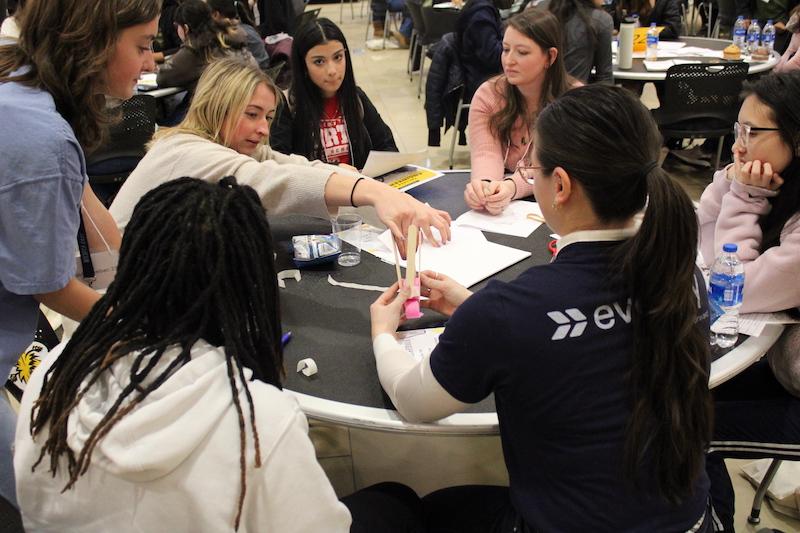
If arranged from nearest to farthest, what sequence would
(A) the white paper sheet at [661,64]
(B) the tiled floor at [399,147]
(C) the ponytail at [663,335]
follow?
(C) the ponytail at [663,335] → (B) the tiled floor at [399,147] → (A) the white paper sheet at [661,64]

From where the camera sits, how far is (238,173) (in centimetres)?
196

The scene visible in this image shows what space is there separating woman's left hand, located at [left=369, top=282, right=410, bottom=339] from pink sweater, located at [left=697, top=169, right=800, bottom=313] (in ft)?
2.84

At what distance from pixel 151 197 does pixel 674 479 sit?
3.25ft

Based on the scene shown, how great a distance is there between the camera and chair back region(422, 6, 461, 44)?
588 cm

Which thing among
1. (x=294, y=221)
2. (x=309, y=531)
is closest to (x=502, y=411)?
(x=309, y=531)

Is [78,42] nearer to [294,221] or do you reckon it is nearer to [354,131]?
[294,221]

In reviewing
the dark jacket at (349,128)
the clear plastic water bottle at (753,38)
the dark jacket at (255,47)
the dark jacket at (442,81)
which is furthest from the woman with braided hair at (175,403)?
the clear plastic water bottle at (753,38)

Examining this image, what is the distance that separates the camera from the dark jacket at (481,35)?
434cm

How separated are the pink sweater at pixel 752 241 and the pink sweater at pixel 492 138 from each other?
0.81 m

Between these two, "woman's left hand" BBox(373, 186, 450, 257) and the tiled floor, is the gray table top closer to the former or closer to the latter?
"woman's left hand" BBox(373, 186, 450, 257)

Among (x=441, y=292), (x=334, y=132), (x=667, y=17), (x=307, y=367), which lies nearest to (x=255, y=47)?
(x=334, y=132)

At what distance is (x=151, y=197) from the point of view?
1114 mm

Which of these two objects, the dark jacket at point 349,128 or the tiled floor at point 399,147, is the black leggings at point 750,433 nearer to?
the tiled floor at point 399,147

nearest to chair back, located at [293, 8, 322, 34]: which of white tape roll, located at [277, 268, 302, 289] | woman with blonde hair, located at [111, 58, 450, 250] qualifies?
woman with blonde hair, located at [111, 58, 450, 250]
